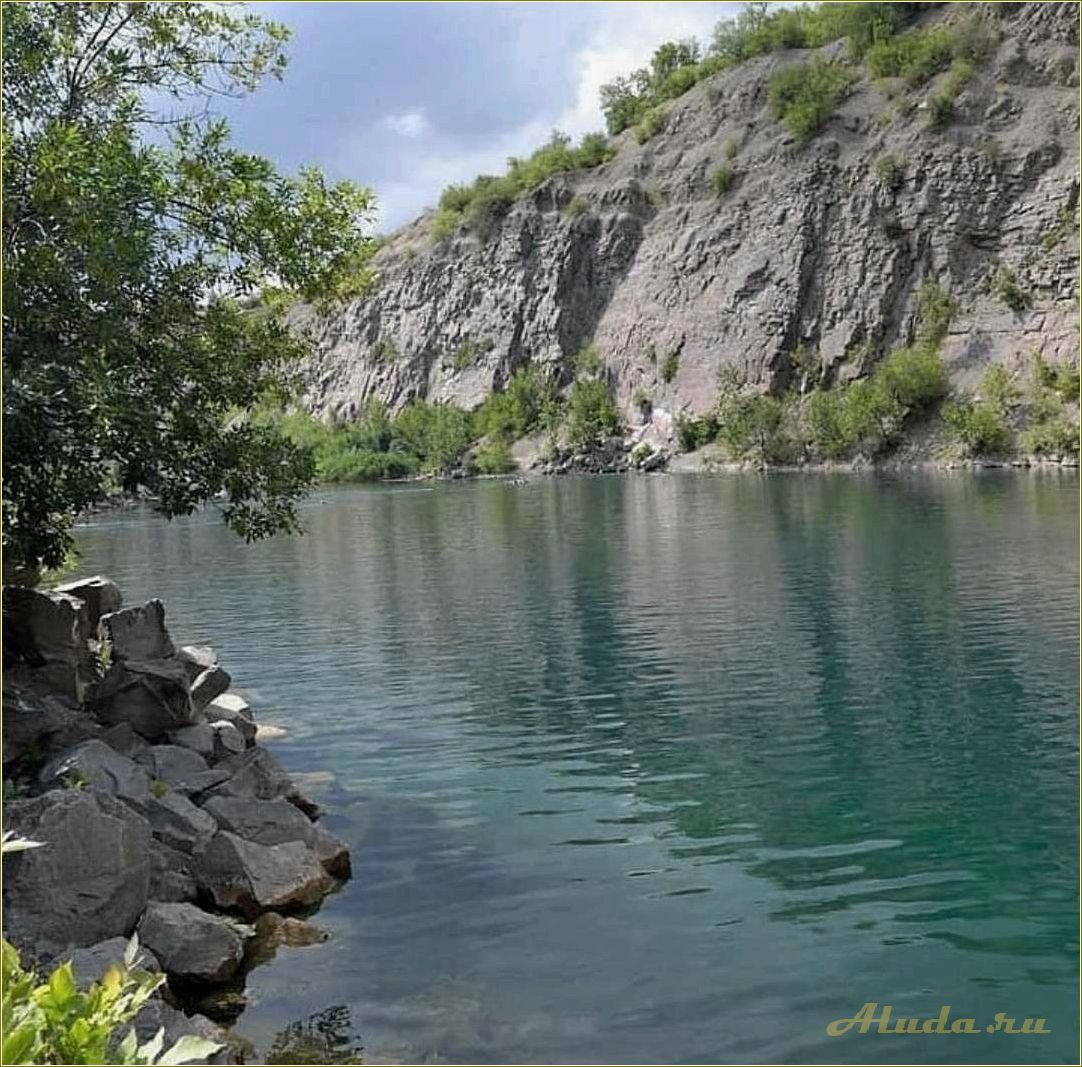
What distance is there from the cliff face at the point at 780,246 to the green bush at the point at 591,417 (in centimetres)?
361

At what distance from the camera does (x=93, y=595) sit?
19.7 meters

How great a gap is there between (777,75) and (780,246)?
77.2ft

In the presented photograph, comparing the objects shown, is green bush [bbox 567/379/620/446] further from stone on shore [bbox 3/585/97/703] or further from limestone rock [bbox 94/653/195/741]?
stone on shore [bbox 3/585/97/703]

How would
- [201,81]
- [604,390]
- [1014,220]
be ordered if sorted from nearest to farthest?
[201,81] < [1014,220] < [604,390]

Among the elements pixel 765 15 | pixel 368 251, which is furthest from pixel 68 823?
pixel 765 15

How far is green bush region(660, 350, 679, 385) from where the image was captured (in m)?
126

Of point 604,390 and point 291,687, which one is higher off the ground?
point 604,390

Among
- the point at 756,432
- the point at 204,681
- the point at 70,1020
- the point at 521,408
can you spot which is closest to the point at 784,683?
the point at 204,681

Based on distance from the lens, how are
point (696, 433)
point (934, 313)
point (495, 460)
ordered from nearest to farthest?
point (934, 313) < point (696, 433) < point (495, 460)

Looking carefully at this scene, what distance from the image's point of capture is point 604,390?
425 ft

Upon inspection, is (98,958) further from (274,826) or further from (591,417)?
(591,417)

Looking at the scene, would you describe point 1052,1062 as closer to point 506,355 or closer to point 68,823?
point 68,823

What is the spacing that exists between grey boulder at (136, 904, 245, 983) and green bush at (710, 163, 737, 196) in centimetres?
12543

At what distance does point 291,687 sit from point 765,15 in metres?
150
